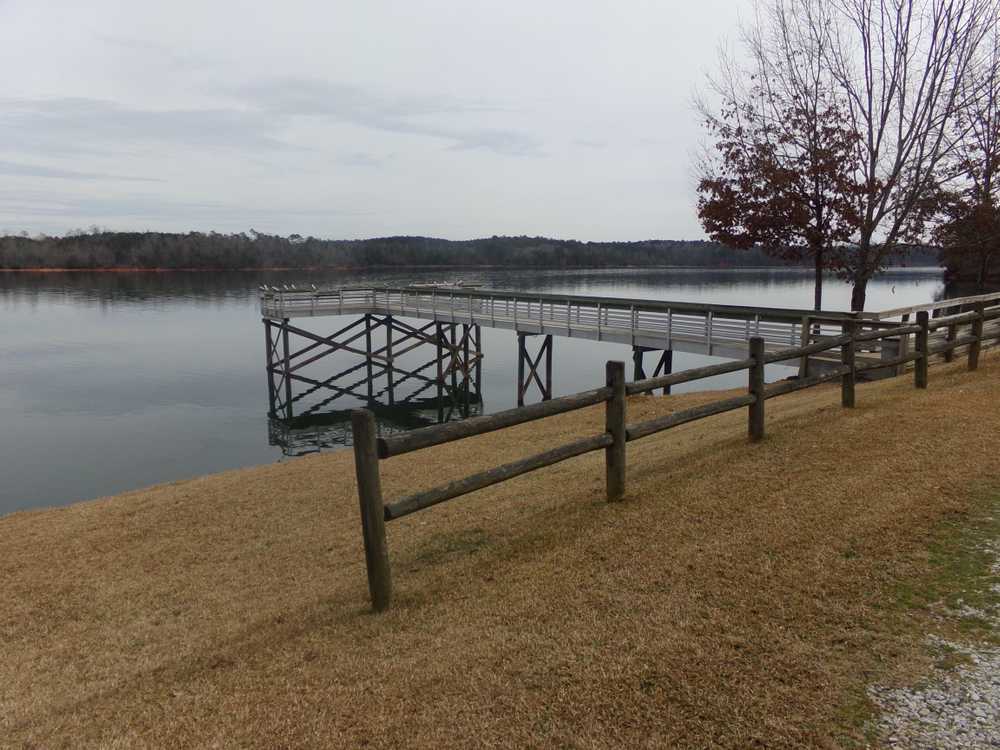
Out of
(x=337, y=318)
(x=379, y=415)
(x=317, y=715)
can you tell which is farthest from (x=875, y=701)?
(x=337, y=318)

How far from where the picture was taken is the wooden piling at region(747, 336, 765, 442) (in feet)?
27.1

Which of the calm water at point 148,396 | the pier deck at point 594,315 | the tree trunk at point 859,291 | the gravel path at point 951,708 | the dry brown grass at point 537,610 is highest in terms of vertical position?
the tree trunk at point 859,291

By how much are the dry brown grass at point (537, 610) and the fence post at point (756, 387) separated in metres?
0.19

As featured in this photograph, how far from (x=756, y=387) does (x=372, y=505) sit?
5.33 metres

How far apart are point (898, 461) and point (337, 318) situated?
60583 mm

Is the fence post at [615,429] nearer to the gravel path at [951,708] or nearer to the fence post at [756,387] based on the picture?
the fence post at [756,387]

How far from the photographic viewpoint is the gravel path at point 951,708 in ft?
10.8

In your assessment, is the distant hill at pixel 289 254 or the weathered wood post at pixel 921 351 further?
the distant hill at pixel 289 254

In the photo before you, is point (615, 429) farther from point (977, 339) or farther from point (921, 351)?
point (977, 339)

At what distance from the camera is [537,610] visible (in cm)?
496

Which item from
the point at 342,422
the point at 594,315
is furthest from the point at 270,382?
the point at 594,315

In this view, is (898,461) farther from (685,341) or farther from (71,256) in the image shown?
(71,256)

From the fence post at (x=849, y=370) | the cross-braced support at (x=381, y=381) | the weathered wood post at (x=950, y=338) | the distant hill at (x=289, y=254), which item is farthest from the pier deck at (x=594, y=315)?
the distant hill at (x=289, y=254)

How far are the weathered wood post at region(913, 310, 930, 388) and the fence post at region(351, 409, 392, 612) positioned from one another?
370 inches
